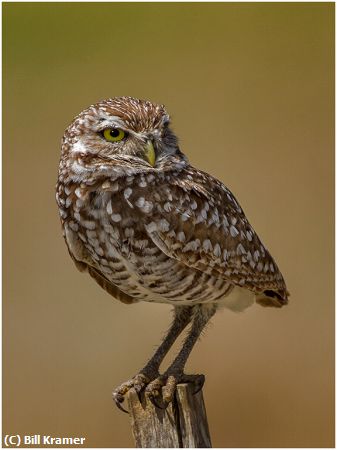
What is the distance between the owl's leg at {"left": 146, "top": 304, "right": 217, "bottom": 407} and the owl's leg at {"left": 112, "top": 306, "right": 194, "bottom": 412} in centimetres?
9

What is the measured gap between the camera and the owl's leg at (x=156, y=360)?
4648mm

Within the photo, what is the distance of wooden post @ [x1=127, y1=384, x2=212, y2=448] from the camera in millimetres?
4051

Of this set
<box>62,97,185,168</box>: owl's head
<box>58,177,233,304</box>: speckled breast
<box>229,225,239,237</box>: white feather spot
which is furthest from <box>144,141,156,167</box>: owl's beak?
<box>229,225,239,237</box>: white feather spot

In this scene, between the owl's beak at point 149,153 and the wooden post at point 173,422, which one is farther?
the owl's beak at point 149,153

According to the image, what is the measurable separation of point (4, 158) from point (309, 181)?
359 centimetres

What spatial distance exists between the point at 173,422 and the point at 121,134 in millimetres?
1384

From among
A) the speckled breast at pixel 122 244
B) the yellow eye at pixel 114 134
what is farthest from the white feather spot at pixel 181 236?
the yellow eye at pixel 114 134

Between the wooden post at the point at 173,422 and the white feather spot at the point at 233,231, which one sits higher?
the white feather spot at the point at 233,231

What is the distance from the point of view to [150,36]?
13539mm

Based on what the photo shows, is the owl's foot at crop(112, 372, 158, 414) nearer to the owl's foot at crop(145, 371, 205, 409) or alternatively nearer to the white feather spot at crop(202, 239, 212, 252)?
the owl's foot at crop(145, 371, 205, 409)

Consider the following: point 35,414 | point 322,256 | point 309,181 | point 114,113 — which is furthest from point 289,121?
point 114,113

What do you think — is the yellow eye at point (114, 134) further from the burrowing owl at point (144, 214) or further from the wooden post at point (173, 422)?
the wooden post at point (173, 422)

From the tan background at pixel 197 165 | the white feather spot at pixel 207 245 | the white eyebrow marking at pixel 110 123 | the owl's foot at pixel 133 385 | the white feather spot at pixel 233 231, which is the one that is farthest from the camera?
the tan background at pixel 197 165

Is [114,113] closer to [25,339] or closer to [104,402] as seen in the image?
[104,402]
